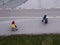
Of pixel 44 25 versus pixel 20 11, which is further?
pixel 20 11

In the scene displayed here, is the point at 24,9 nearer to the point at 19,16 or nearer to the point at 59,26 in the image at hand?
the point at 19,16

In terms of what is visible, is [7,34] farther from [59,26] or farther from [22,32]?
[59,26]

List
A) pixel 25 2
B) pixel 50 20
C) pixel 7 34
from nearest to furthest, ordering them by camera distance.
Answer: pixel 7 34 < pixel 50 20 < pixel 25 2

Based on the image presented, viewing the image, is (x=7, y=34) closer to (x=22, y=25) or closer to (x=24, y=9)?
(x=22, y=25)

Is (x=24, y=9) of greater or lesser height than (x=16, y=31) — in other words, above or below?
above

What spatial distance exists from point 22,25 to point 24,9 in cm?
236

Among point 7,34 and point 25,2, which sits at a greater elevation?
point 25,2

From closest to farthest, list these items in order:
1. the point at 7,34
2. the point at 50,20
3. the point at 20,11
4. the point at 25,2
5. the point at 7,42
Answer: the point at 7,42 < the point at 7,34 < the point at 50,20 < the point at 20,11 < the point at 25,2

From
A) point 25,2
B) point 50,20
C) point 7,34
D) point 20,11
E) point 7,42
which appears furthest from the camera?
point 25,2

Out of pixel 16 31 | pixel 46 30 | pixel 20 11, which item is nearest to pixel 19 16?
pixel 20 11

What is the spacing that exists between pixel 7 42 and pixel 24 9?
4.52 meters

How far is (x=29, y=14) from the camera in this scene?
14.8 metres

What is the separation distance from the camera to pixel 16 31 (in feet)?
42.7

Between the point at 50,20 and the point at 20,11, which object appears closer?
the point at 50,20
